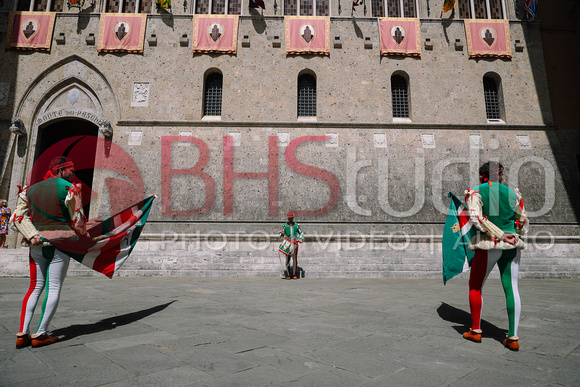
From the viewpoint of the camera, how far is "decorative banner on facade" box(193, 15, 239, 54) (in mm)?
16016

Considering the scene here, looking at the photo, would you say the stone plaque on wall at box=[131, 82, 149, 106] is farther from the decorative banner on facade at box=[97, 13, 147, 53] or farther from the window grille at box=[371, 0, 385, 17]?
the window grille at box=[371, 0, 385, 17]

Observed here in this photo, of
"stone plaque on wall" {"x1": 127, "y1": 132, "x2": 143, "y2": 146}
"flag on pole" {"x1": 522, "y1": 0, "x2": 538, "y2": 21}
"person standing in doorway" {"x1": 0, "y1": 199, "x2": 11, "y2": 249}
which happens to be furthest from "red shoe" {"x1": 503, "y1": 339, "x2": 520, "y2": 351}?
"flag on pole" {"x1": 522, "y1": 0, "x2": 538, "y2": 21}

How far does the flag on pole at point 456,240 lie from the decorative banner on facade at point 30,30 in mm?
19232

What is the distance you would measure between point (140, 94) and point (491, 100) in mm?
17143

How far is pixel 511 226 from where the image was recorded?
3.76m

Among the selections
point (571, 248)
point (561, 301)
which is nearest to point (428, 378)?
point (561, 301)

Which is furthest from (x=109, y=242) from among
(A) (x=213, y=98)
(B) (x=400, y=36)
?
(B) (x=400, y=36)

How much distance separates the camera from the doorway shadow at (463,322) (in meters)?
4.04

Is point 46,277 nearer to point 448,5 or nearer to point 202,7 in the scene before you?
point 202,7

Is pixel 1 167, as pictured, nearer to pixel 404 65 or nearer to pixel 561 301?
pixel 404 65

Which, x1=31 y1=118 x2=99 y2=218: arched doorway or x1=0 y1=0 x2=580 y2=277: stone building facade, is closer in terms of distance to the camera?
x1=0 y1=0 x2=580 y2=277: stone building facade

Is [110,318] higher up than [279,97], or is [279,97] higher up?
[279,97]

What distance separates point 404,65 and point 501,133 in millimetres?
5641

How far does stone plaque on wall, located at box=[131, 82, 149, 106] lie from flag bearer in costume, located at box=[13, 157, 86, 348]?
42.8ft
